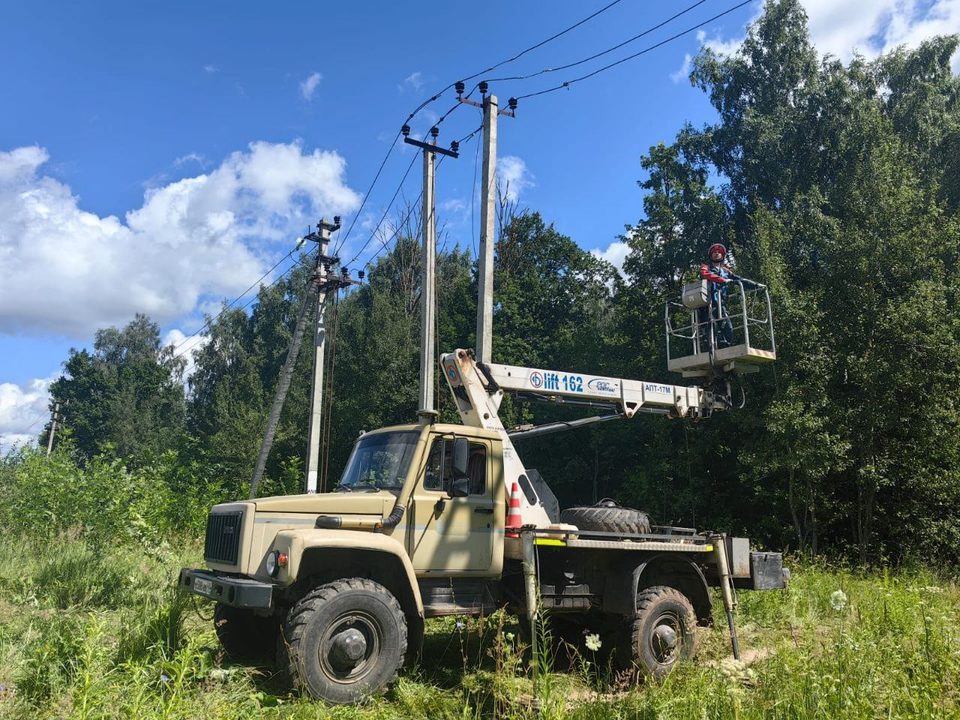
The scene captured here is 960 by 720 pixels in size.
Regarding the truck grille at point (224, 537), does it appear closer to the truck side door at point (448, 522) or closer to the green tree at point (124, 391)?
the truck side door at point (448, 522)

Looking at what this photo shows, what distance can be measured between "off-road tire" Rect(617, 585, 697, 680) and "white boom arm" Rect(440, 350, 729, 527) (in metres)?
1.36

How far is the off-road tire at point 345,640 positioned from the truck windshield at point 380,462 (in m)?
1.10

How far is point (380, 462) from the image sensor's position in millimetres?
7234

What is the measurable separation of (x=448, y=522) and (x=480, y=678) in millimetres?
1436

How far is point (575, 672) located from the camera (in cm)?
752

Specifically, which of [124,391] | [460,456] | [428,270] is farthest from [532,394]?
[124,391]

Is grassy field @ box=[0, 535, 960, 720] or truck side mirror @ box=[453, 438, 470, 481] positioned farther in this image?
truck side mirror @ box=[453, 438, 470, 481]

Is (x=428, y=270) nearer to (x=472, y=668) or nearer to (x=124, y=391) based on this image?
(x=472, y=668)

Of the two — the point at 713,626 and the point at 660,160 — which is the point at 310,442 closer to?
the point at 713,626

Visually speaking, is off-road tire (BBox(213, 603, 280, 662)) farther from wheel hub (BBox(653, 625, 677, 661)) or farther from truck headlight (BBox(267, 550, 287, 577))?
wheel hub (BBox(653, 625, 677, 661))

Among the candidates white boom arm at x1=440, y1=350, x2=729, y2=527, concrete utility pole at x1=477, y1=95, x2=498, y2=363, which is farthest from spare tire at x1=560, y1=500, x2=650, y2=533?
concrete utility pole at x1=477, y1=95, x2=498, y2=363

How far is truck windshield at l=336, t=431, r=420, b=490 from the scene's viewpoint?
6980 mm

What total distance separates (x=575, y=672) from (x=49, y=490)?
1236cm

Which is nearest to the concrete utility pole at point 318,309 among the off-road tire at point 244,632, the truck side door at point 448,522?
the off-road tire at point 244,632
